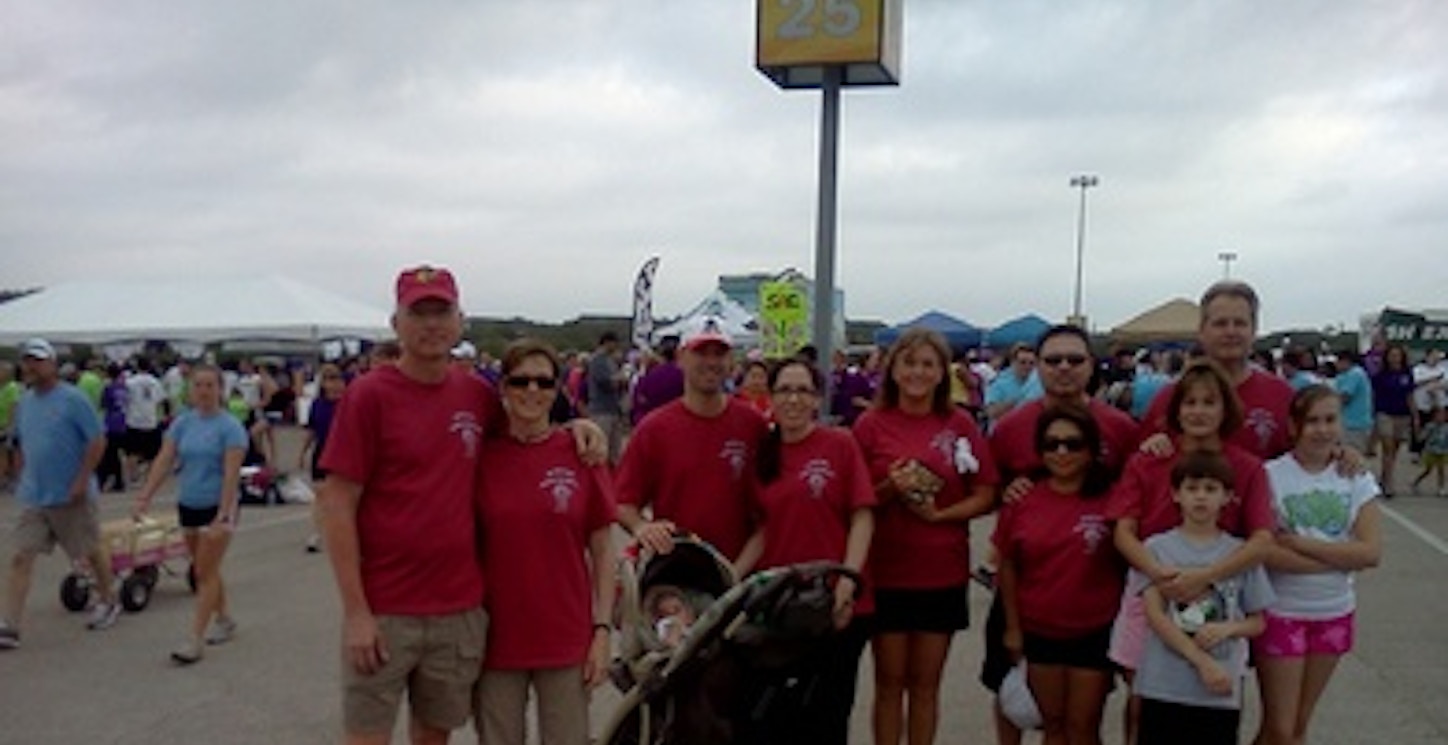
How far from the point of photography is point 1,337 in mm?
23172

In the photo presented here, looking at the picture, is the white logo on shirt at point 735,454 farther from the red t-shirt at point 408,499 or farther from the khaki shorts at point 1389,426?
the khaki shorts at point 1389,426

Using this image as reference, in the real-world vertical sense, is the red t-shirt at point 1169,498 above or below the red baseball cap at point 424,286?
below

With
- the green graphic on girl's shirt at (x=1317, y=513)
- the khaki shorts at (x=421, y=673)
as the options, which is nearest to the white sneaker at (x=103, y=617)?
the khaki shorts at (x=421, y=673)

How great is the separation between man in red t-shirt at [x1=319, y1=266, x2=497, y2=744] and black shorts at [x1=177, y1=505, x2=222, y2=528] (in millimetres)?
3969

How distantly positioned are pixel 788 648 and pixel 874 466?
114 centimetres

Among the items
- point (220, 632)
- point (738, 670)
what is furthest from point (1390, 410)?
point (738, 670)

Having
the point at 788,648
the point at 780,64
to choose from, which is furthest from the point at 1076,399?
the point at 780,64

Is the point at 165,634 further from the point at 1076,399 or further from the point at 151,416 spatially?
the point at 151,416

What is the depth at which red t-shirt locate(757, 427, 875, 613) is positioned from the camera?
156 inches

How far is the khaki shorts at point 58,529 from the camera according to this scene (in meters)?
7.16

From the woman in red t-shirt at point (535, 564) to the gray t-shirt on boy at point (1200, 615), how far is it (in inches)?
67.7

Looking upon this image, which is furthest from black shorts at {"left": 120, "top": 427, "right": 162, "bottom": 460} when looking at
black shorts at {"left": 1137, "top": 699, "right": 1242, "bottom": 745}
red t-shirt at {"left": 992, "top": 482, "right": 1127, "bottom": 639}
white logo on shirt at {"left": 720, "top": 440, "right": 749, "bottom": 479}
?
black shorts at {"left": 1137, "top": 699, "right": 1242, "bottom": 745}

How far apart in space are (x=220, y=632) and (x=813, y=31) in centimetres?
724

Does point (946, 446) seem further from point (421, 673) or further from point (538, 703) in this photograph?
point (421, 673)
